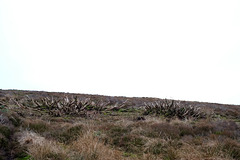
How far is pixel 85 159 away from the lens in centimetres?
366

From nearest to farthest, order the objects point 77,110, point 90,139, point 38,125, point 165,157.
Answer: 1. point 165,157
2. point 90,139
3. point 38,125
4. point 77,110

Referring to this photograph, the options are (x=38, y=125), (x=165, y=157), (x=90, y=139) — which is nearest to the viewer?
(x=165, y=157)

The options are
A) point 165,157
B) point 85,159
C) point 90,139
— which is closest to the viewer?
point 85,159

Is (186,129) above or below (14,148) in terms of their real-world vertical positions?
above

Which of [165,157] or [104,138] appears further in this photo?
[104,138]

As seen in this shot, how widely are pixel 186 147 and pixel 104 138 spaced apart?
2.22m

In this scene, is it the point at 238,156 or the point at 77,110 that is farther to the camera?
the point at 77,110

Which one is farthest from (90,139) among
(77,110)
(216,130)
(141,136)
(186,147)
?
(77,110)

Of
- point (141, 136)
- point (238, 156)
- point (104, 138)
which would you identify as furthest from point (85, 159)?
point (238, 156)

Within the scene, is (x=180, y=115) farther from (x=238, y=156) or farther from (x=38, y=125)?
(x=38, y=125)

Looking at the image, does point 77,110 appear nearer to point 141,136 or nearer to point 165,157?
point 141,136

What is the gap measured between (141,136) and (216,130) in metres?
3.22

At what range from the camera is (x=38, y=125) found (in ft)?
21.4

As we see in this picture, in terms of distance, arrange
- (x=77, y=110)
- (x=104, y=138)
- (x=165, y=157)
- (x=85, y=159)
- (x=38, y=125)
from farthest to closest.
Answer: (x=77, y=110), (x=38, y=125), (x=104, y=138), (x=165, y=157), (x=85, y=159)
